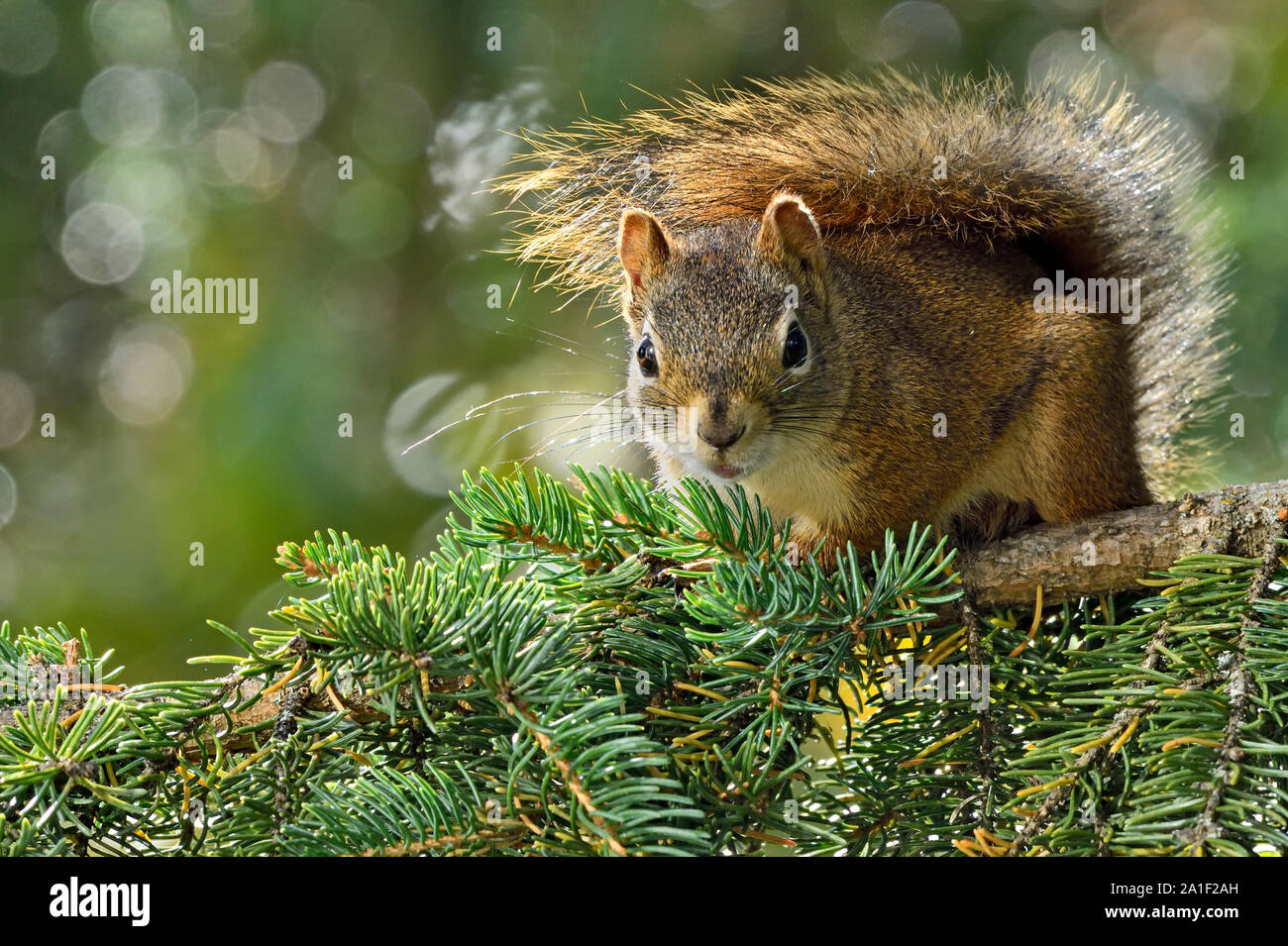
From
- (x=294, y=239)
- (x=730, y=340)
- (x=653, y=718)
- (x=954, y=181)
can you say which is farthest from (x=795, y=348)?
(x=294, y=239)

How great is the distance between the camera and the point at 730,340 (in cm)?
162

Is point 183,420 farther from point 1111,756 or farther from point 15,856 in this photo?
point 1111,756

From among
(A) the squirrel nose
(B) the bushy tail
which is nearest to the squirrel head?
(A) the squirrel nose

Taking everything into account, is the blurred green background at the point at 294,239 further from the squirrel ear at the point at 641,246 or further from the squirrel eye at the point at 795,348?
the squirrel eye at the point at 795,348

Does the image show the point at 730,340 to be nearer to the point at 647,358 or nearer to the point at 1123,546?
the point at 647,358

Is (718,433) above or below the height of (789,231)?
below

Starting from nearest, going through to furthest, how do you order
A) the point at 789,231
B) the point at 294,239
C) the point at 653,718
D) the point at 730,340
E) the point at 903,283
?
1. the point at 653,718
2. the point at 730,340
3. the point at 789,231
4. the point at 903,283
5. the point at 294,239

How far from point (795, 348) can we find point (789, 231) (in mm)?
203

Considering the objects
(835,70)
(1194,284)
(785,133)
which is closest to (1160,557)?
(1194,284)

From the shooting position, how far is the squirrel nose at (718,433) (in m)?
1.51

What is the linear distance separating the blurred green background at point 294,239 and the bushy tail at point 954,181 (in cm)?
55

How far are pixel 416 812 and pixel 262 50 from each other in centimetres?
232

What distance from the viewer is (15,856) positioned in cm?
100

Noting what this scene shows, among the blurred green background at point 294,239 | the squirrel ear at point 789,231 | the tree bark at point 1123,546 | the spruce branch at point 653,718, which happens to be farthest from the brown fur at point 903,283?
the blurred green background at point 294,239
